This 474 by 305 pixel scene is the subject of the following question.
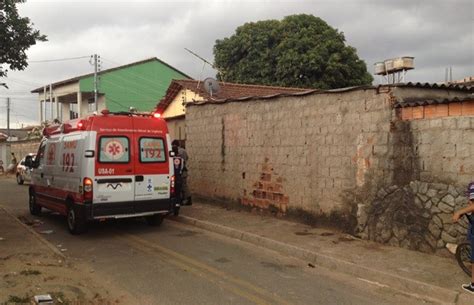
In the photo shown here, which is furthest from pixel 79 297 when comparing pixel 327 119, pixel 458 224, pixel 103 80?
pixel 103 80

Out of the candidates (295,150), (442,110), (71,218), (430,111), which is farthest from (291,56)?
(442,110)

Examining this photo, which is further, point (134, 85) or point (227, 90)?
point (134, 85)

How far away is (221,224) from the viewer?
10383 mm

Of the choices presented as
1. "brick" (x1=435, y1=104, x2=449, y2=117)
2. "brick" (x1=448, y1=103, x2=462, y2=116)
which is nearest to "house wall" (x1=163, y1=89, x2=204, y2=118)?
"brick" (x1=435, y1=104, x2=449, y2=117)

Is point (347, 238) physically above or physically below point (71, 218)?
below

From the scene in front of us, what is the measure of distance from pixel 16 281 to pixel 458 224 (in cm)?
607

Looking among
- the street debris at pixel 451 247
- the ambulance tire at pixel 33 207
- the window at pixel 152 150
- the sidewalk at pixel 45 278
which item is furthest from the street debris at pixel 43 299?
the ambulance tire at pixel 33 207

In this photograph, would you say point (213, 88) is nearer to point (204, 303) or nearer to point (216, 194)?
point (216, 194)

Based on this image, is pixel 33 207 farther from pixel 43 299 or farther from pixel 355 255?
pixel 355 255

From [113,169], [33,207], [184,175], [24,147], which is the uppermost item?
[24,147]

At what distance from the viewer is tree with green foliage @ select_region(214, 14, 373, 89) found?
90.6 feet

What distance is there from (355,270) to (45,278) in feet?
13.8

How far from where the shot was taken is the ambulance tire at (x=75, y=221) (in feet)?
31.2

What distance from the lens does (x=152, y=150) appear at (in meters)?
10.0
